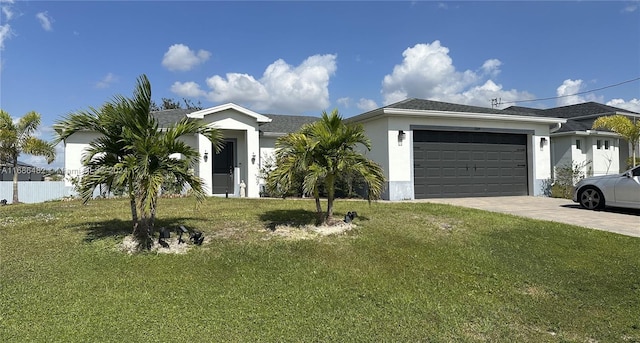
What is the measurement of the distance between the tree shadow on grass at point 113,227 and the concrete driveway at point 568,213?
837 centimetres

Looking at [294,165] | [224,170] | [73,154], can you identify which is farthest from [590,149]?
[73,154]

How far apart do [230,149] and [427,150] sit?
832 cm

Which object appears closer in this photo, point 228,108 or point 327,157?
point 327,157

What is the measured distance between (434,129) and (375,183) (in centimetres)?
807

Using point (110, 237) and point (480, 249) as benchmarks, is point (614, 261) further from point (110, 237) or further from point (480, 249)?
point (110, 237)

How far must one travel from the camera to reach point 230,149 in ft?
57.0

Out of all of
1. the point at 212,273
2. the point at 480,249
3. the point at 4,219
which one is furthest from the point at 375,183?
the point at 4,219

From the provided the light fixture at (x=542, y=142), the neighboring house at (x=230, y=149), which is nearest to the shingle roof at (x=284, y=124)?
the neighboring house at (x=230, y=149)

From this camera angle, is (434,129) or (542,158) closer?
(434,129)

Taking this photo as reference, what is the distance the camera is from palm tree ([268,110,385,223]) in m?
6.93

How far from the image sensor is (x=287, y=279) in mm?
5035

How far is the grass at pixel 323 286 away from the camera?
3818 millimetres

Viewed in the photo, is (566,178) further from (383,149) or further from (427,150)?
(383,149)

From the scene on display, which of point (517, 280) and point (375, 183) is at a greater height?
point (375, 183)
